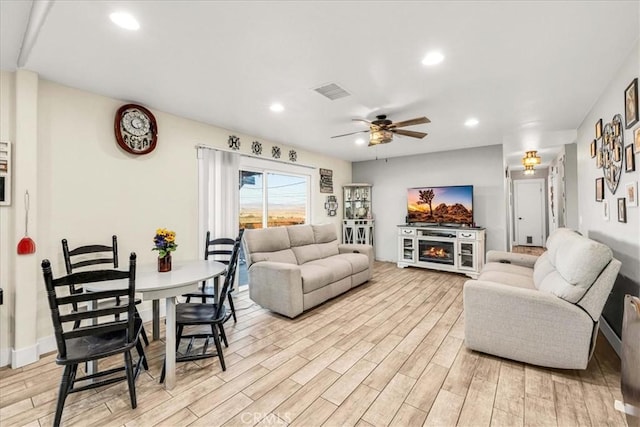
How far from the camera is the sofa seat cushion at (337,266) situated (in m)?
3.84

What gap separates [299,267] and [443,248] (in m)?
3.29

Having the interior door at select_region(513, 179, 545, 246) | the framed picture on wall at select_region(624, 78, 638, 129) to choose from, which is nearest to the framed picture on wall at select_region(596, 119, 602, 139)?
the framed picture on wall at select_region(624, 78, 638, 129)

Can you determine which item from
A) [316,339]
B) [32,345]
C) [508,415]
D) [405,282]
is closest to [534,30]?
[508,415]

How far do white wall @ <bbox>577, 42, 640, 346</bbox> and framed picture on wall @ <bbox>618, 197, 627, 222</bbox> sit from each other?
5cm

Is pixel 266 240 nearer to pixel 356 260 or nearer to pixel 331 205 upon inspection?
pixel 356 260

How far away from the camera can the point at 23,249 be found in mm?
2352

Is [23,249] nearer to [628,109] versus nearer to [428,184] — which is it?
[628,109]

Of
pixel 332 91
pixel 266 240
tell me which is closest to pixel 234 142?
pixel 266 240

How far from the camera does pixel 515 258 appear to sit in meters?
3.84

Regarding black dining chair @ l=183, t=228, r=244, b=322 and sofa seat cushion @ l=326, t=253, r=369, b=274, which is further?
sofa seat cushion @ l=326, t=253, r=369, b=274

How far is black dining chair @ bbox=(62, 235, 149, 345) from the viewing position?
2.52 metres

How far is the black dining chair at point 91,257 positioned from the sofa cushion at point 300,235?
2.23 meters

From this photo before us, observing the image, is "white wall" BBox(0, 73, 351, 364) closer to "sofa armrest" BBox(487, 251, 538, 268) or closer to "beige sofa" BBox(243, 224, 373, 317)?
"beige sofa" BBox(243, 224, 373, 317)

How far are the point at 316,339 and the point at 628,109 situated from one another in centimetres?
329
